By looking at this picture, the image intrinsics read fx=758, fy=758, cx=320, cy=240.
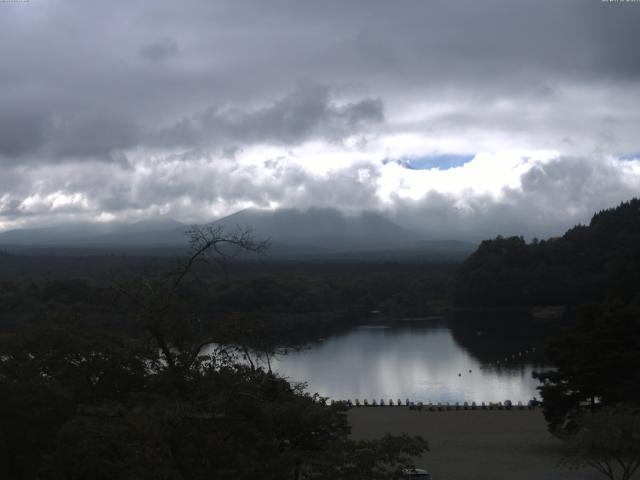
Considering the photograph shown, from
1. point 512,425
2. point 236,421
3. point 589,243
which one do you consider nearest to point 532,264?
point 589,243

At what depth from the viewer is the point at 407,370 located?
26.5 meters

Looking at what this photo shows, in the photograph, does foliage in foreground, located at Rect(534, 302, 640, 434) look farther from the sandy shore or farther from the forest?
the sandy shore

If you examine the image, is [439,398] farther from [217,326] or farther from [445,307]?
[445,307]

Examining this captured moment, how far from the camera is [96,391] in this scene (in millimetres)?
9234

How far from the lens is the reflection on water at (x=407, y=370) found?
22.2 m

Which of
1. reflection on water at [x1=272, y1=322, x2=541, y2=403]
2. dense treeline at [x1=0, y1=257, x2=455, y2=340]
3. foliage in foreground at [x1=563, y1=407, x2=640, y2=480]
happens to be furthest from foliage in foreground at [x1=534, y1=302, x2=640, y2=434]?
dense treeline at [x1=0, y1=257, x2=455, y2=340]

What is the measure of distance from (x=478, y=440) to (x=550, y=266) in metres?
34.3

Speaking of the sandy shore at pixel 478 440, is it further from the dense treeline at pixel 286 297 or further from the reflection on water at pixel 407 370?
the dense treeline at pixel 286 297

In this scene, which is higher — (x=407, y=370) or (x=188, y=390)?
(x=188, y=390)

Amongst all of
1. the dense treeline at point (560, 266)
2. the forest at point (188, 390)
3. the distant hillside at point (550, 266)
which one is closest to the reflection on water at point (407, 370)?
the dense treeline at point (560, 266)

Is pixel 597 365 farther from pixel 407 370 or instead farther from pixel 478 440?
pixel 407 370

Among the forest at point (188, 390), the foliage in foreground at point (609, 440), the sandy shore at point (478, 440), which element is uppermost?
the forest at point (188, 390)

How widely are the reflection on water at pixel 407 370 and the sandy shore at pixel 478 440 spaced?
4.33 meters

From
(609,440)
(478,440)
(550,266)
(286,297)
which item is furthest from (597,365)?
(550,266)
